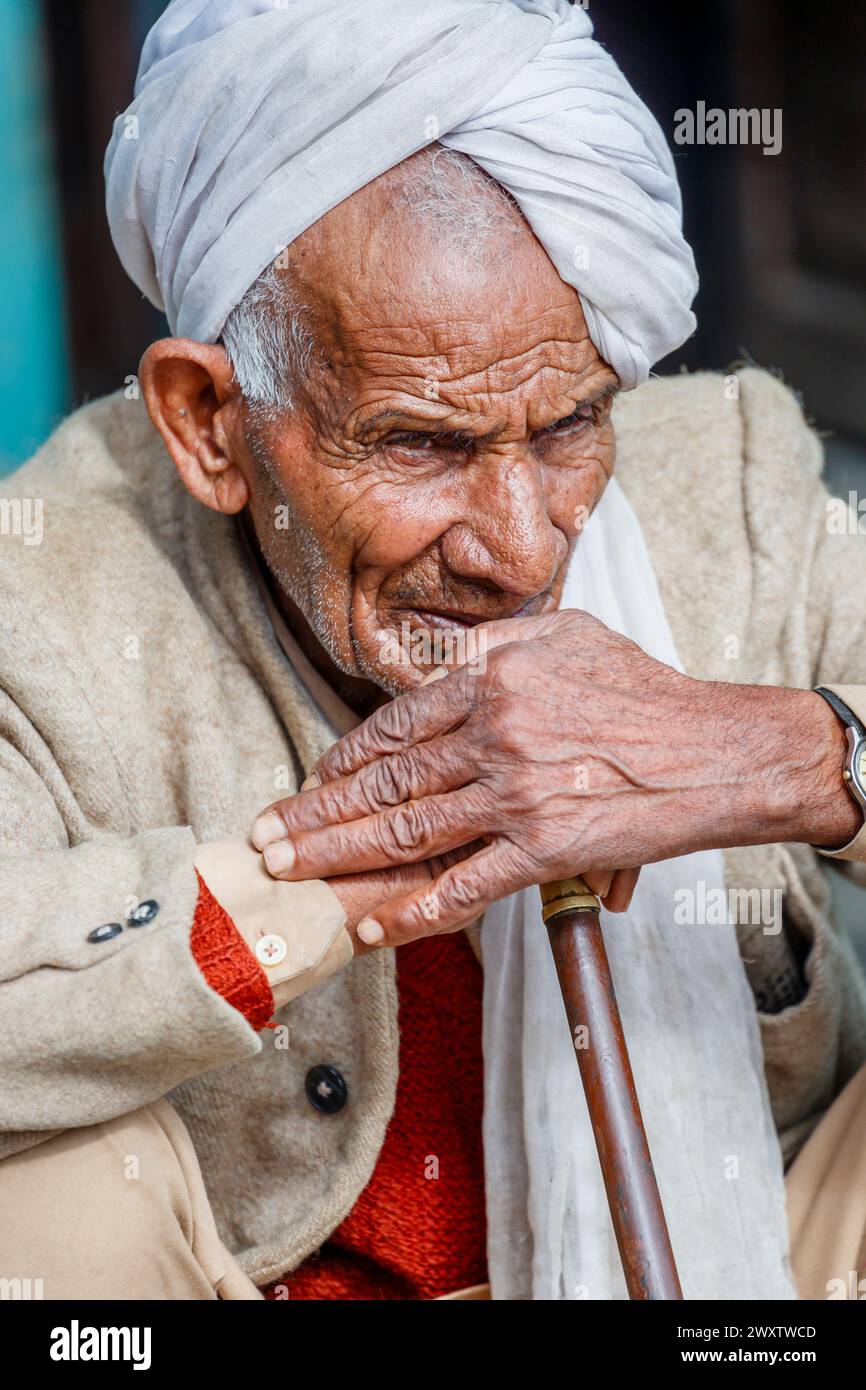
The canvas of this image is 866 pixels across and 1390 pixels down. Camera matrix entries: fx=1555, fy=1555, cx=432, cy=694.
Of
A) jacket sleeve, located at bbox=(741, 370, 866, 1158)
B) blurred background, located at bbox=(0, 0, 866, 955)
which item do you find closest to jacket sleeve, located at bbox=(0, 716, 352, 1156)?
jacket sleeve, located at bbox=(741, 370, 866, 1158)

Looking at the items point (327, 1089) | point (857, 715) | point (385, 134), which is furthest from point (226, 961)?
point (385, 134)

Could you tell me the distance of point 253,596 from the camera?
2398 millimetres

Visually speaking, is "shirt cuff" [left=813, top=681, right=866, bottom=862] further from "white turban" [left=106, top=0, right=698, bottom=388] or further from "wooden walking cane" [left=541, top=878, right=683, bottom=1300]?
"white turban" [left=106, top=0, right=698, bottom=388]

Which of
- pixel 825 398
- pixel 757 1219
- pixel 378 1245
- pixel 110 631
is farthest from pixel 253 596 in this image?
pixel 825 398

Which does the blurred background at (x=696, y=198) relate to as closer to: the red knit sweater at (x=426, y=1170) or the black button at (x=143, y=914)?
the red knit sweater at (x=426, y=1170)

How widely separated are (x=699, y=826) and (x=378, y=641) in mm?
552

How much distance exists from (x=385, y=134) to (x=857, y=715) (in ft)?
3.24

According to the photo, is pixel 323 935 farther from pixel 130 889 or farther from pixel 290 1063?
pixel 290 1063

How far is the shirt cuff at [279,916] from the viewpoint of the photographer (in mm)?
1803

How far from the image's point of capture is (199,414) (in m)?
2.33

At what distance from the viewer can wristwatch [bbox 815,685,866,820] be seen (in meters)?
2.02

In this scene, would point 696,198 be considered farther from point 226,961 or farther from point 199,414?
point 226,961

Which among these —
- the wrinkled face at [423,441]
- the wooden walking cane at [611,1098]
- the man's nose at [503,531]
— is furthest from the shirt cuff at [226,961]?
the man's nose at [503,531]

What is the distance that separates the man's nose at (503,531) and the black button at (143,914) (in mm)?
642
